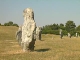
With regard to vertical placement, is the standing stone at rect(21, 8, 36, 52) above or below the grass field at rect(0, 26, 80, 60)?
above

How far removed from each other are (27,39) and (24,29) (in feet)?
4.12

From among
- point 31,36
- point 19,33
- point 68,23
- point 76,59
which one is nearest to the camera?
point 76,59

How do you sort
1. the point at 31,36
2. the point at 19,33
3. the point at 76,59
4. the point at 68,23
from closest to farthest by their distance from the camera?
the point at 76,59 → the point at 31,36 → the point at 19,33 → the point at 68,23

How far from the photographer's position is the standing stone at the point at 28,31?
20.5 metres

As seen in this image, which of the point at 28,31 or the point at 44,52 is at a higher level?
the point at 28,31

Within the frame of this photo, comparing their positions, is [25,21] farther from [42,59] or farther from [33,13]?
[42,59]

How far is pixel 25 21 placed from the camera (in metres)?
21.7

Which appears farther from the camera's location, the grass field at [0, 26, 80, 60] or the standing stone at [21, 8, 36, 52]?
the standing stone at [21, 8, 36, 52]

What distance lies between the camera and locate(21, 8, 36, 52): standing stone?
67.2 ft

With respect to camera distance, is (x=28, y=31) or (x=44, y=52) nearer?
(x=44, y=52)

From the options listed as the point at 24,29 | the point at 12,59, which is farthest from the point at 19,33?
the point at 12,59

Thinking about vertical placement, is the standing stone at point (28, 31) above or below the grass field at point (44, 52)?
above

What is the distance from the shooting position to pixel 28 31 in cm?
2102

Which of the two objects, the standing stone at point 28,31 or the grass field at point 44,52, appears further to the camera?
the standing stone at point 28,31
